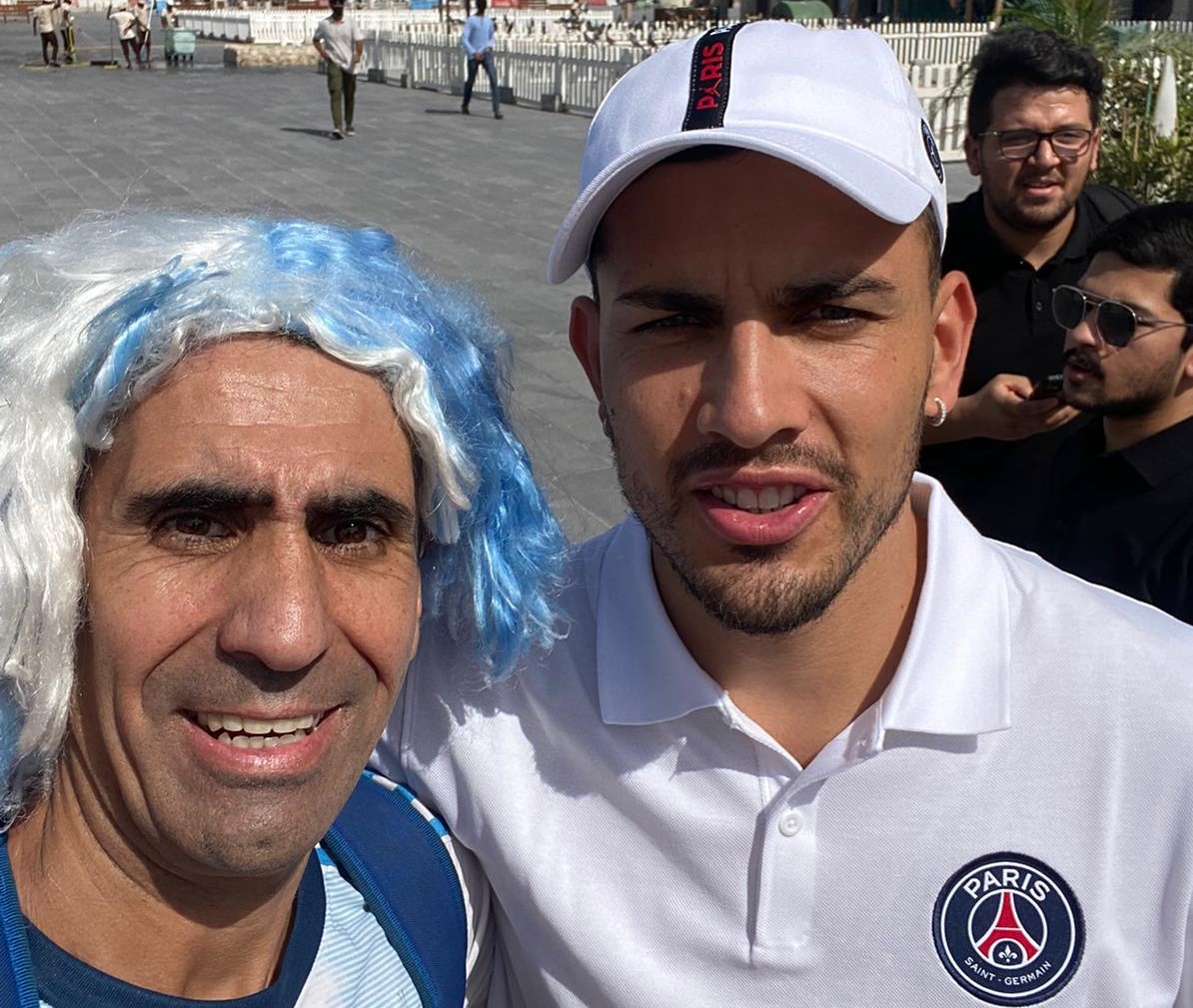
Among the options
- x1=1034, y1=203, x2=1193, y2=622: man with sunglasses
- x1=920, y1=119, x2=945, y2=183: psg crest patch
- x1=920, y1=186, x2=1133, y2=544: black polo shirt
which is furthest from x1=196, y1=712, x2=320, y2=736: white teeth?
x1=920, y1=186, x2=1133, y2=544: black polo shirt

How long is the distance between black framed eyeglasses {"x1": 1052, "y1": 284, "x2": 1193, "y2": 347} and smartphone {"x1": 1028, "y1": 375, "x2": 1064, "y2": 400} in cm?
14

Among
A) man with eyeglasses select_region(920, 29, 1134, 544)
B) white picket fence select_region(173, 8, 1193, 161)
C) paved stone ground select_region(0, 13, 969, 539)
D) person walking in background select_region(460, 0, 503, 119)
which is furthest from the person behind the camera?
person walking in background select_region(460, 0, 503, 119)

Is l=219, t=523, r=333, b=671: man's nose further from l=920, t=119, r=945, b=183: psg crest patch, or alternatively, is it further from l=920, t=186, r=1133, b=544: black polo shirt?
l=920, t=186, r=1133, b=544: black polo shirt

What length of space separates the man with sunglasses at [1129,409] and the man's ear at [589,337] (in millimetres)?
1470

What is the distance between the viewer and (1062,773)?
5.35 feet

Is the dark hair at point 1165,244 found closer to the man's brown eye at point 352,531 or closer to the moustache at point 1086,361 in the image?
the moustache at point 1086,361

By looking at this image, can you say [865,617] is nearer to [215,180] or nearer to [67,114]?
[215,180]

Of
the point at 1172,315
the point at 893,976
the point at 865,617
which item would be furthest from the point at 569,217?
the point at 1172,315

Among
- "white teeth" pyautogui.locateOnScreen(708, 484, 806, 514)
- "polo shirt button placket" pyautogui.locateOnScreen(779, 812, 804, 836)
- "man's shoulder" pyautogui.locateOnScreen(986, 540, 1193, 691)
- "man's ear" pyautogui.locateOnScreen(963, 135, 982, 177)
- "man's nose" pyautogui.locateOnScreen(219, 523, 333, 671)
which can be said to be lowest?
"polo shirt button placket" pyautogui.locateOnScreen(779, 812, 804, 836)

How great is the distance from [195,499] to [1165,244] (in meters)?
2.47

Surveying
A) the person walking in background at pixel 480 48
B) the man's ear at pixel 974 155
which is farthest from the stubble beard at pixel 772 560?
the person walking in background at pixel 480 48

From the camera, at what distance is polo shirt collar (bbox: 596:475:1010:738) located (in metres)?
1.67

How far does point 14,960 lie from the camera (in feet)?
4.83

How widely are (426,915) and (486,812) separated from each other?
0.17 m
